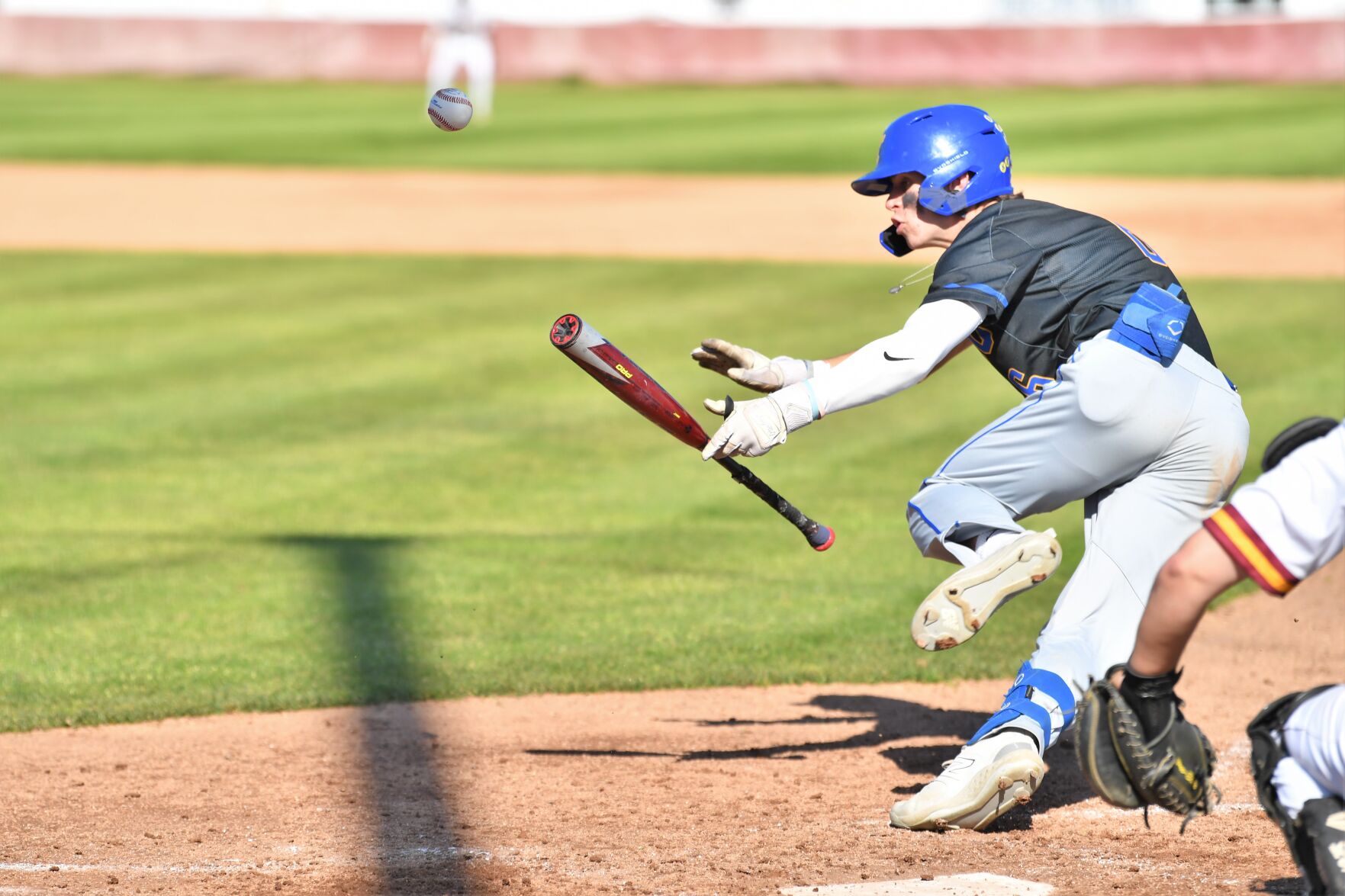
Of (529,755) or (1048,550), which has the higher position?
(1048,550)

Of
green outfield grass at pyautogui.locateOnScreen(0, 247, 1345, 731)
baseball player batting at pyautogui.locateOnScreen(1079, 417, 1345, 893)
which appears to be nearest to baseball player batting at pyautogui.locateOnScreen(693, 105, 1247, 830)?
baseball player batting at pyautogui.locateOnScreen(1079, 417, 1345, 893)

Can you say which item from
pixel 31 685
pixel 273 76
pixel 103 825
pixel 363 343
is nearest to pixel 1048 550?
pixel 103 825

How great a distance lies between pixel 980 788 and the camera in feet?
14.7

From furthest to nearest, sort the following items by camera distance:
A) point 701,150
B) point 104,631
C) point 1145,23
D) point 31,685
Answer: point 1145,23 < point 701,150 < point 104,631 < point 31,685

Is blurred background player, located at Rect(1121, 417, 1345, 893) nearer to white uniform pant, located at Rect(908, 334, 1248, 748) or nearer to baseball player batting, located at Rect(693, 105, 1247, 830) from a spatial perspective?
baseball player batting, located at Rect(693, 105, 1247, 830)

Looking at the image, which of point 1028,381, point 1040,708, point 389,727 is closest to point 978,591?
point 1040,708

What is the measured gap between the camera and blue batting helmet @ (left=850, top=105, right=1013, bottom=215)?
4797 mm

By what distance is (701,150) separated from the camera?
81.3 ft

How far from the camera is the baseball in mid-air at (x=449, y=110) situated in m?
5.68

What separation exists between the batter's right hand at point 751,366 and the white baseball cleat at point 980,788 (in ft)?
3.80

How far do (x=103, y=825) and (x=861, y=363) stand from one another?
233cm

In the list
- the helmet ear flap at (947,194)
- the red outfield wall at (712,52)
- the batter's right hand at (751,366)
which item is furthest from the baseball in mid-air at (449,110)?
the red outfield wall at (712,52)

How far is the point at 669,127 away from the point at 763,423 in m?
23.7

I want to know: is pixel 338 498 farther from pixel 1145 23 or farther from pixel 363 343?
pixel 1145 23
